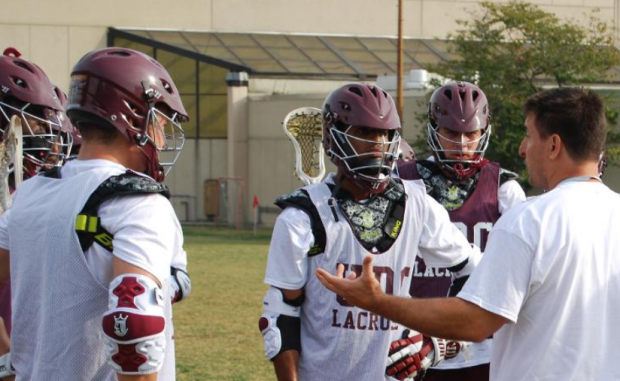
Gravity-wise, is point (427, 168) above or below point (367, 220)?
above

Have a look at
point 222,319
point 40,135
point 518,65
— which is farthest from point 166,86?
point 518,65

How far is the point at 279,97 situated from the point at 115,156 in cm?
3551

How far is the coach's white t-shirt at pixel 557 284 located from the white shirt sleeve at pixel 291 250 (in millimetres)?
1395

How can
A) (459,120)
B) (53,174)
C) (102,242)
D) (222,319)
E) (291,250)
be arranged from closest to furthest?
(102,242)
(53,174)
(291,250)
(459,120)
(222,319)

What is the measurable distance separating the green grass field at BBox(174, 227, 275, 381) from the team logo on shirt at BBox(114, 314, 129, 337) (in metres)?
7.13

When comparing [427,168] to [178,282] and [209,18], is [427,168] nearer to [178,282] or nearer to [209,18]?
[178,282]

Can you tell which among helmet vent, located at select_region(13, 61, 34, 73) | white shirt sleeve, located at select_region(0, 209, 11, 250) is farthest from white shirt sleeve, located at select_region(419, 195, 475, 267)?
helmet vent, located at select_region(13, 61, 34, 73)

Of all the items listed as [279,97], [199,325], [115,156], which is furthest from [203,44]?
[115,156]

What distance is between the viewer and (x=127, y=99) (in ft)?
13.9

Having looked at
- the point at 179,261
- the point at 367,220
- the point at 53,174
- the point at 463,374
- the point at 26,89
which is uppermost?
the point at 26,89

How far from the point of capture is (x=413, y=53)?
145ft

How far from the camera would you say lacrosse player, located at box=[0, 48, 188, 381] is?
3.81m

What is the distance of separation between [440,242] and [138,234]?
2.11 metres

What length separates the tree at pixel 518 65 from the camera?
33.4 meters
